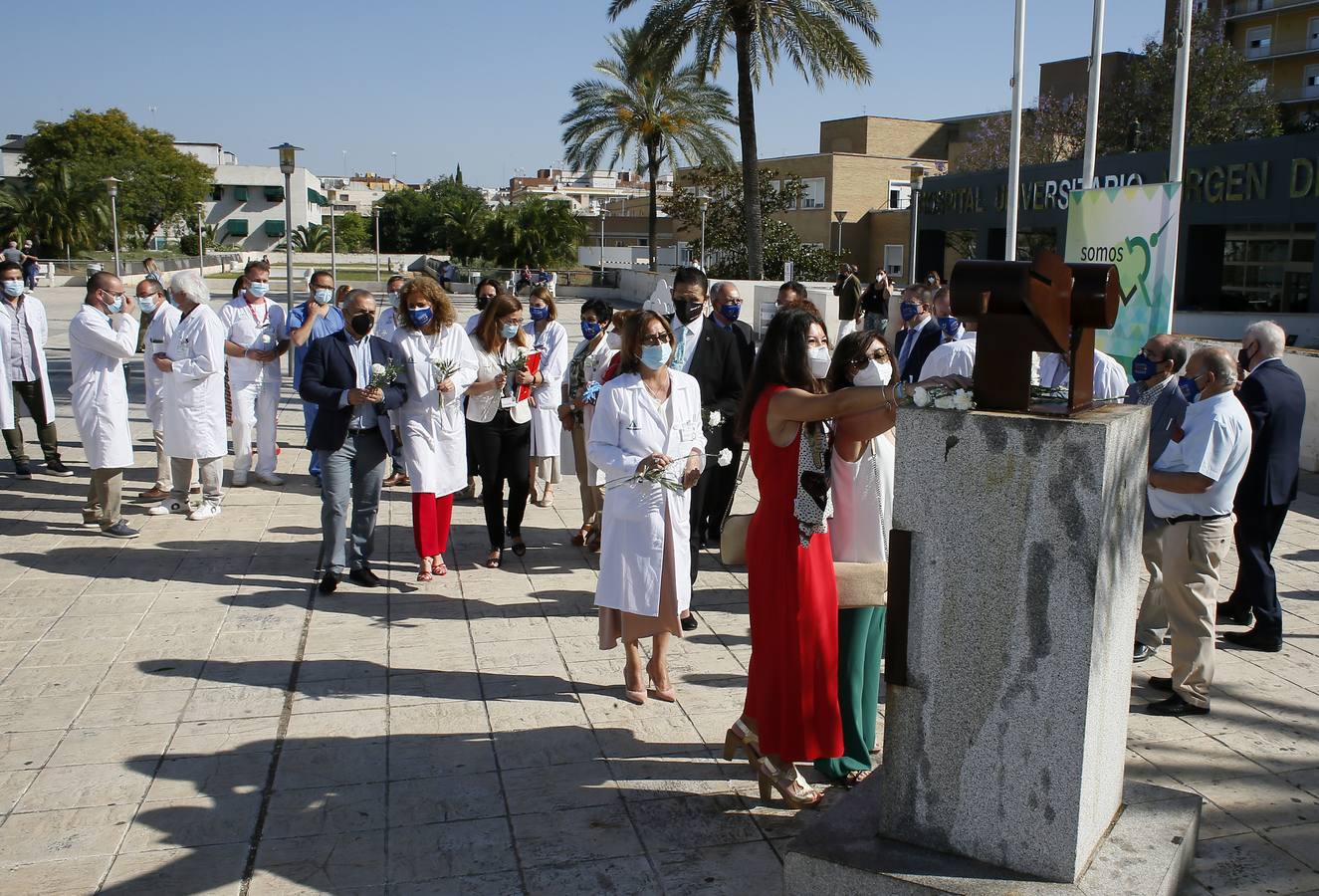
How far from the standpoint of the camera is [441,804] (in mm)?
4434

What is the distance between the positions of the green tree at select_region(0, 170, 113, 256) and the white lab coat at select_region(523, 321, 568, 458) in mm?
49702

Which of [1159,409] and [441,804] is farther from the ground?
[1159,409]

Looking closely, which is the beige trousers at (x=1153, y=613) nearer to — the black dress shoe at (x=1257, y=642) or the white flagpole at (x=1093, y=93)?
the black dress shoe at (x=1257, y=642)

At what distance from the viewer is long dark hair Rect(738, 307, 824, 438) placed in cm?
409

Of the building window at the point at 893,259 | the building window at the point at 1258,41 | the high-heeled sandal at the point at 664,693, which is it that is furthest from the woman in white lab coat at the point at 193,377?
the building window at the point at 1258,41

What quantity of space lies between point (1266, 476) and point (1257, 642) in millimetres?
957

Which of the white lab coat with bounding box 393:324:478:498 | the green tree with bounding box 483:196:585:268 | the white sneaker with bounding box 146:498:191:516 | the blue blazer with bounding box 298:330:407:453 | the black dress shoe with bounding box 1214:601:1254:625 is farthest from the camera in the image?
the green tree with bounding box 483:196:585:268

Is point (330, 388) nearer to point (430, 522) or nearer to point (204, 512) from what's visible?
point (430, 522)

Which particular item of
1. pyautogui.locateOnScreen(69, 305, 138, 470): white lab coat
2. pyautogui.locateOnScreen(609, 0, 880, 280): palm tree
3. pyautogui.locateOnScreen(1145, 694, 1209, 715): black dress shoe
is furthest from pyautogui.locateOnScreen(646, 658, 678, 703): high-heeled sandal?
pyautogui.locateOnScreen(609, 0, 880, 280): palm tree

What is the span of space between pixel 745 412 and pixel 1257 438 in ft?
11.7

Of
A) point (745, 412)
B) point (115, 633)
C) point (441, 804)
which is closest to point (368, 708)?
point (441, 804)

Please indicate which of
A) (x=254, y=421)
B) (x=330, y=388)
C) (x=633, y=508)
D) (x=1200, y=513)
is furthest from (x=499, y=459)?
(x=1200, y=513)

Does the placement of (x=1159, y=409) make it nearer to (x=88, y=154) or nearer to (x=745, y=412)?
(x=745, y=412)

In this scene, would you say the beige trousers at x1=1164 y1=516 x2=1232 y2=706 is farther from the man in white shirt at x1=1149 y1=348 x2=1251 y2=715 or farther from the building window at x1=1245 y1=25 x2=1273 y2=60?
the building window at x1=1245 y1=25 x2=1273 y2=60
